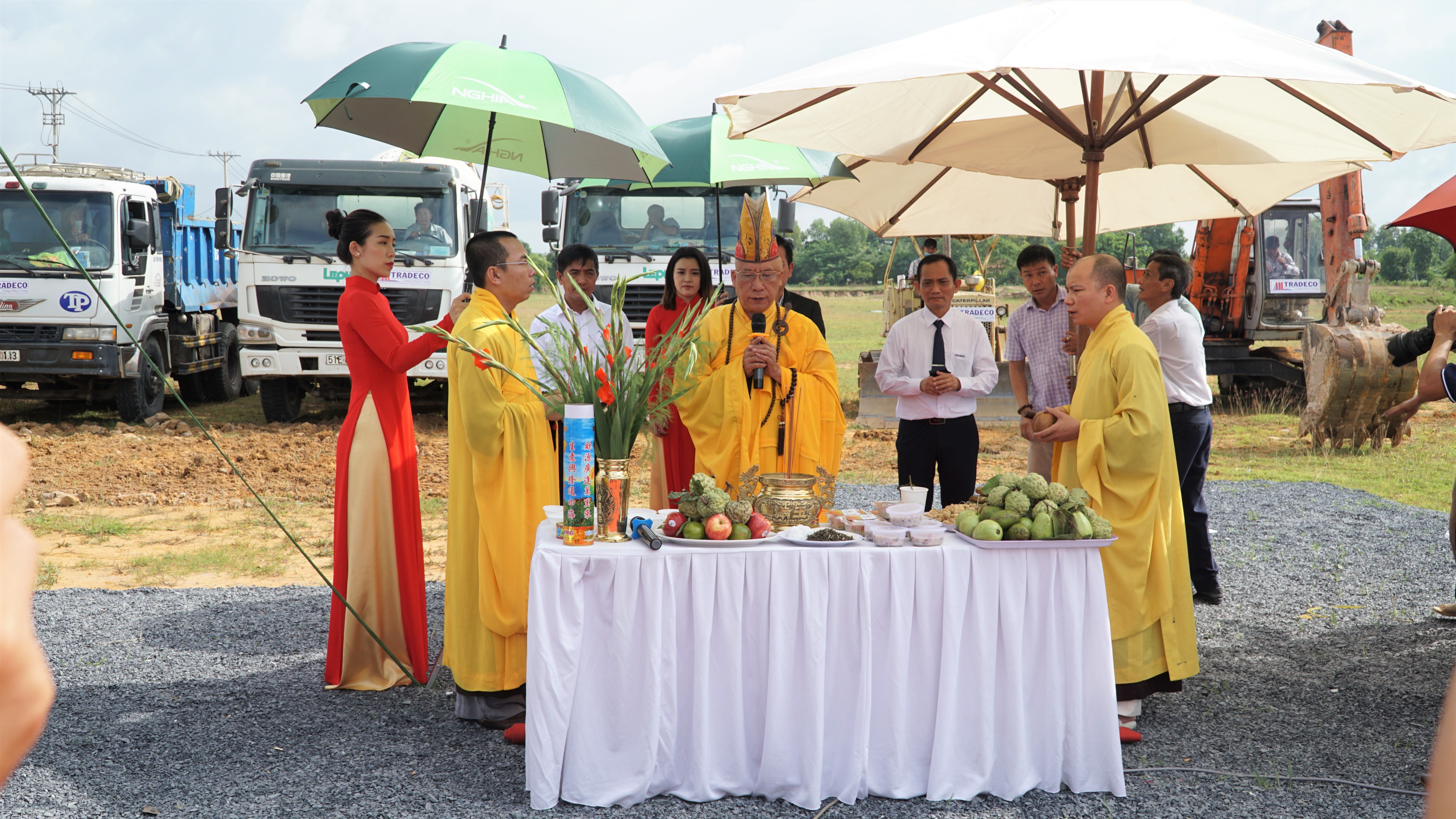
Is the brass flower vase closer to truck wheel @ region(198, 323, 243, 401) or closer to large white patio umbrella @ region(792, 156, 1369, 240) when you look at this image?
large white patio umbrella @ region(792, 156, 1369, 240)

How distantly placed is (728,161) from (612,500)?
119 inches

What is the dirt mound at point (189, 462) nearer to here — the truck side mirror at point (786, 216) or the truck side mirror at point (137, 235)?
the truck side mirror at point (137, 235)

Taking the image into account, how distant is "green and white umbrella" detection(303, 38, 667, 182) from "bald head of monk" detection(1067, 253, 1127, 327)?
1902mm

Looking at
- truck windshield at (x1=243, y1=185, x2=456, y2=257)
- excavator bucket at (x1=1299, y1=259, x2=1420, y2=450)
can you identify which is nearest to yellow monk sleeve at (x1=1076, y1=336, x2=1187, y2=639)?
excavator bucket at (x1=1299, y1=259, x2=1420, y2=450)

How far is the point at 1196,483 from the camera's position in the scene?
534cm

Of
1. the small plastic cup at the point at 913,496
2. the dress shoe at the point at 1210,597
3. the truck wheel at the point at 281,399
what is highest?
the small plastic cup at the point at 913,496

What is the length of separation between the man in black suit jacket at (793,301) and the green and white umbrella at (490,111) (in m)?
0.80

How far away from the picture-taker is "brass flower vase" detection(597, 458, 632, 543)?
3293 millimetres

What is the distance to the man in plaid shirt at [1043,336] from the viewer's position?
5418 millimetres

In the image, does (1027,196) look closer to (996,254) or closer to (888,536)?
(888,536)

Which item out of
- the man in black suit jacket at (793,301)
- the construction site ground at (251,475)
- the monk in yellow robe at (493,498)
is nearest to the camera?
the monk in yellow robe at (493,498)

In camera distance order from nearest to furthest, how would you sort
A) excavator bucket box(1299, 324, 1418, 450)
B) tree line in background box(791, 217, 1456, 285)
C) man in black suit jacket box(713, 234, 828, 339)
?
man in black suit jacket box(713, 234, 828, 339), excavator bucket box(1299, 324, 1418, 450), tree line in background box(791, 217, 1456, 285)

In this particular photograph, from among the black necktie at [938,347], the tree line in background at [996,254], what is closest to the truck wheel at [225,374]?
the black necktie at [938,347]

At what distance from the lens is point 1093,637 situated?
321 cm
